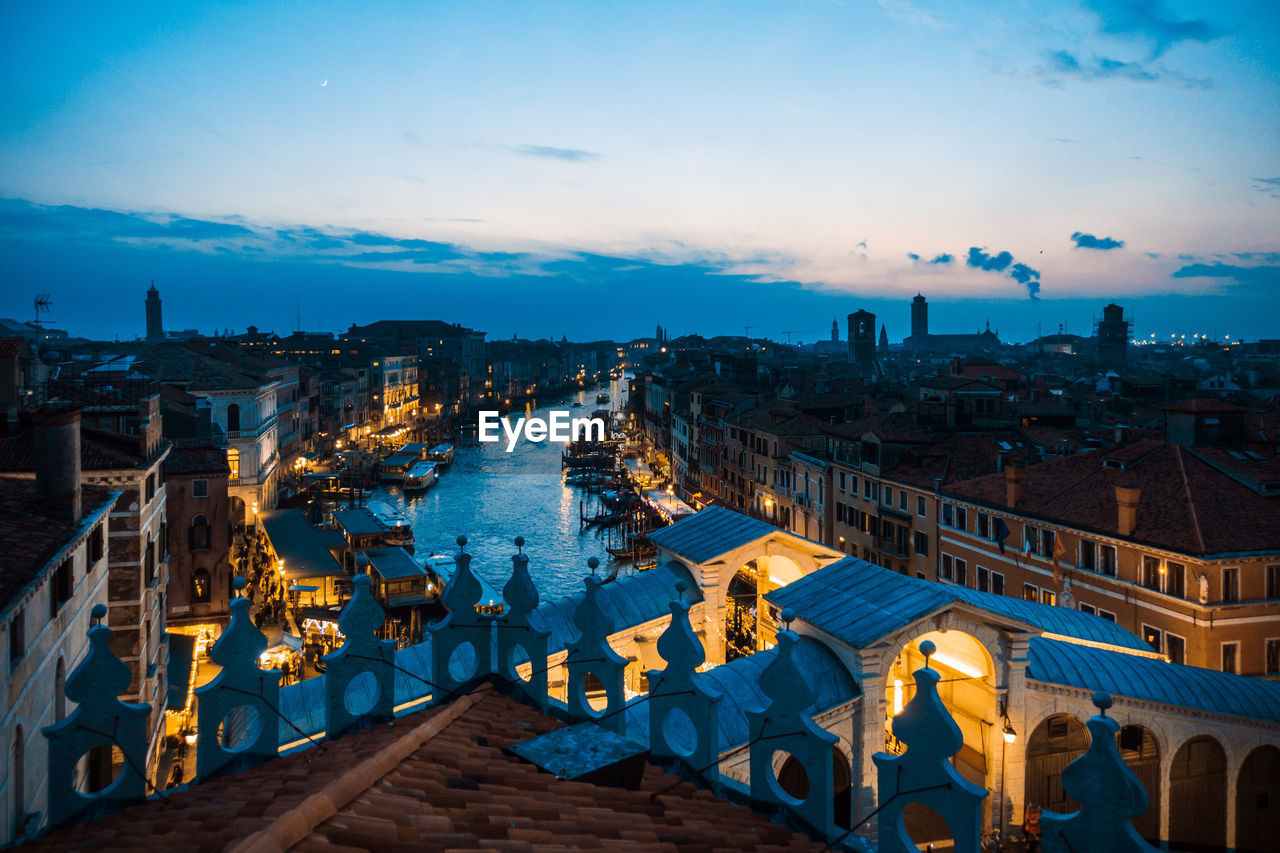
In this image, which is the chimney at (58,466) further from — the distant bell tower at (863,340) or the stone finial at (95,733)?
the distant bell tower at (863,340)

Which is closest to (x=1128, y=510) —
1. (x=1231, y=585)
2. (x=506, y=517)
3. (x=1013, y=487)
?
(x=1231, y=585)

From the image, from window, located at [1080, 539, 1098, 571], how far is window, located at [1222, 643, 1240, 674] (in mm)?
2855

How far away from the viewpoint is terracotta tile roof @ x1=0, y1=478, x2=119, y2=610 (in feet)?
25.9

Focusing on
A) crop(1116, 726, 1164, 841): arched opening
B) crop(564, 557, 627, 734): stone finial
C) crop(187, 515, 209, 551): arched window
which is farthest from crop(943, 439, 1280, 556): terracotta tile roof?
crop(187, 515, 209, 551): arched window

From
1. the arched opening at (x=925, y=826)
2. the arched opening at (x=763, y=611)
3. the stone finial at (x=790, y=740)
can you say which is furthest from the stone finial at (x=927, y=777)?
the arched opening at (x=763, y=611)

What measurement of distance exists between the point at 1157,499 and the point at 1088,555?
1.80 m

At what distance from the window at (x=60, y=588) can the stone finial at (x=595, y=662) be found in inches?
289

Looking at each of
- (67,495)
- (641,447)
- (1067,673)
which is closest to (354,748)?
(67,495)

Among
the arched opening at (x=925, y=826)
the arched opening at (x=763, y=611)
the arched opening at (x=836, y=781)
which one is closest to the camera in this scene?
the arched opening at (x=836, y=781)

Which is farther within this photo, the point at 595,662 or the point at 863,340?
the point at 863,340

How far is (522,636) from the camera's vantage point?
516cm

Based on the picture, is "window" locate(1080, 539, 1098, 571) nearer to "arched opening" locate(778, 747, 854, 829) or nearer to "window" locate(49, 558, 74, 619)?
"arched opening" locate(778, 747, 854, 829)

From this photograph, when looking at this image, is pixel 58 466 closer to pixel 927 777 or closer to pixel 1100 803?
pixel 927 777

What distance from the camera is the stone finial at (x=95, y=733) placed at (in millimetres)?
3736
